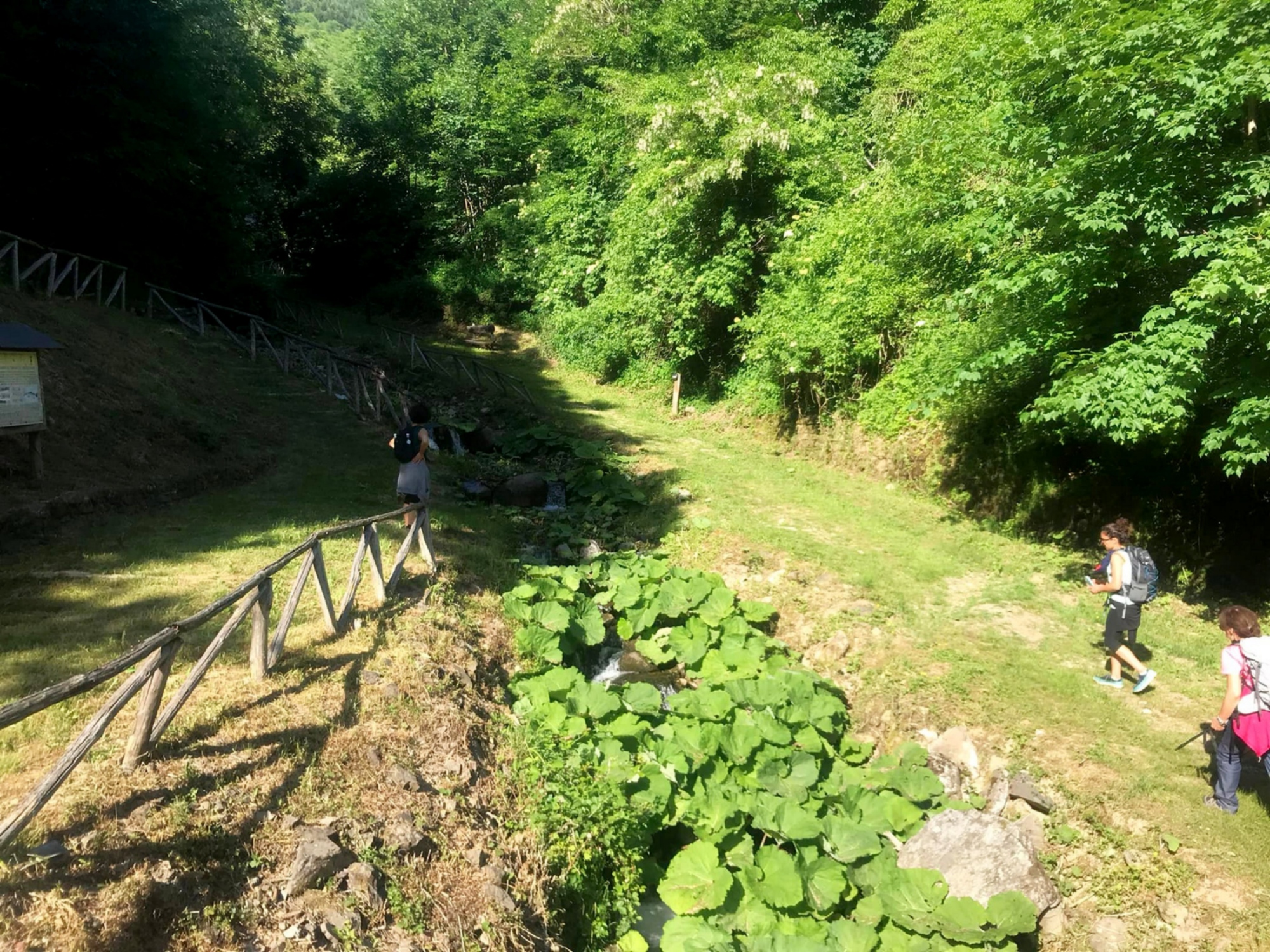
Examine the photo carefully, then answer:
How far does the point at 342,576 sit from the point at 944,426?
1040cm

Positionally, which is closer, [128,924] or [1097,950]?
[128,924]

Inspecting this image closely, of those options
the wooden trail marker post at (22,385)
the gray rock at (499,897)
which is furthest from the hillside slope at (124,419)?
the gray rock at (499,897)

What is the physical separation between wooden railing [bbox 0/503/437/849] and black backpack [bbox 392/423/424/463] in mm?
736

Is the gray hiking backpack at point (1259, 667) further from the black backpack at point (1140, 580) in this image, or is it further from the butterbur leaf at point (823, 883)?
the butterbur leaf at point (823, 883)

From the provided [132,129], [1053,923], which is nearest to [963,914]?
[1053,923]

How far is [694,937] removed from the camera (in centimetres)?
528

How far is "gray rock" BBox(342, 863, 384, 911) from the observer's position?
14.4 ft

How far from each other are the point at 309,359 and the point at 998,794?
17566mm

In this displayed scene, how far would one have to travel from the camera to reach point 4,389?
8695mm

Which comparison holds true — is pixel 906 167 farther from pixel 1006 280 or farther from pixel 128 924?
pixel 128 924

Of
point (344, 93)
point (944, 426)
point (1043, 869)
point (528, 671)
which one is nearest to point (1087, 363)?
point (944, 426)

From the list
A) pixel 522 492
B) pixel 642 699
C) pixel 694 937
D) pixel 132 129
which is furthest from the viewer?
pixel 132 129

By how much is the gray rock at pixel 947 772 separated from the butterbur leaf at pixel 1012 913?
1370 millimetres

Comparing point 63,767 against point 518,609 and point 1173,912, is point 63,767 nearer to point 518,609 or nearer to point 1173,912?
point 518,609
